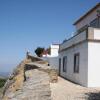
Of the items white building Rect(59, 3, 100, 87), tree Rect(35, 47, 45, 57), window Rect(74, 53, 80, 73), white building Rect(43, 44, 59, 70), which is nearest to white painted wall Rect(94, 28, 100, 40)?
white building Rect(59, 3, 100, 87)

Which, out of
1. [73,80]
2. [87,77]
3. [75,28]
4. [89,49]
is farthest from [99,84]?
[75,28]

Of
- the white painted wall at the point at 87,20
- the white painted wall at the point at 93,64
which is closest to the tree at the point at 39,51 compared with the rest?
the white painted wall at the point at 87,20

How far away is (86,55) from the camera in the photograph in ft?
69.1

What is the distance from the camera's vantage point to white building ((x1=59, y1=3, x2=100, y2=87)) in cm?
2080

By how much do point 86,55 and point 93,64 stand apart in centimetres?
82

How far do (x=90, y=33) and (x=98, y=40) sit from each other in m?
0.77

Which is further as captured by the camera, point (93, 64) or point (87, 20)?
point (87, 20)

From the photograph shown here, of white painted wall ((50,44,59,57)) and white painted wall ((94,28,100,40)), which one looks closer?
white painted wall ((94,28,100,40))

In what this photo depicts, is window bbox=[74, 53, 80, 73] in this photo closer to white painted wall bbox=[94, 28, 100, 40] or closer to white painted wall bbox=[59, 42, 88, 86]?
white painted wall bbox=[59, 42, 88, 86]

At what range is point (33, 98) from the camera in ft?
30.9

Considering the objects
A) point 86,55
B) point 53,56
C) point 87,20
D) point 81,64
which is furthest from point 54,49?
point 86,55

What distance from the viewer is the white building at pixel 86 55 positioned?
20.8m

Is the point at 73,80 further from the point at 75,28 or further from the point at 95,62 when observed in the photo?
the point at 75,28

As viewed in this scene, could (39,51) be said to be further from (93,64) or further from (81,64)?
(93,64)
